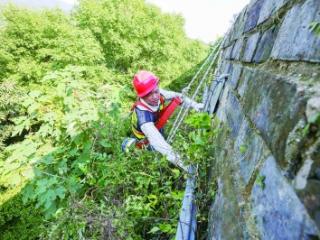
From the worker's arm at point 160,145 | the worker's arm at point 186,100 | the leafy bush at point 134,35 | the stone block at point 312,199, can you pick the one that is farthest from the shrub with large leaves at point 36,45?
the stone block at point 312,199

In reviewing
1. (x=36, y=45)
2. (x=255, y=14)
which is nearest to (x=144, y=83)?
(x=255, y=14)

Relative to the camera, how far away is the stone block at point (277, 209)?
28.9 inches

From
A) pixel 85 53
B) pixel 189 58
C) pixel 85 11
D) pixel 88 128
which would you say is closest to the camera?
pixel 88 128

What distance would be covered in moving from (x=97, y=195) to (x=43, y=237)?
661 mm

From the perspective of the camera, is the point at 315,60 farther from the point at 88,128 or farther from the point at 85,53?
the point at 85,53

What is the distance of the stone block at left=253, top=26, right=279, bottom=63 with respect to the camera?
61.5 inches

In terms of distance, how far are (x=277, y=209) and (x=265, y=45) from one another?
1.04 m

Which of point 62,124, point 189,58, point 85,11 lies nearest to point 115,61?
point 85,11

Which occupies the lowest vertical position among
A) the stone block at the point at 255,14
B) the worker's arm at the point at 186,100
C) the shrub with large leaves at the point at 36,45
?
the shrub with large leaves at the point at 36,45

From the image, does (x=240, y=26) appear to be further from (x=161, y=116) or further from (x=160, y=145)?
(x=161, y=116)

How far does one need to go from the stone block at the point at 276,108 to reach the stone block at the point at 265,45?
0.61 feet

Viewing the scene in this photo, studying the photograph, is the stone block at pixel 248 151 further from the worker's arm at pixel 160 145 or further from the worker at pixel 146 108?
the worker at pixel 146 108

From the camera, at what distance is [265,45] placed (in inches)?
67.0

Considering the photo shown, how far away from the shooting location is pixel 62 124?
4.82 m
